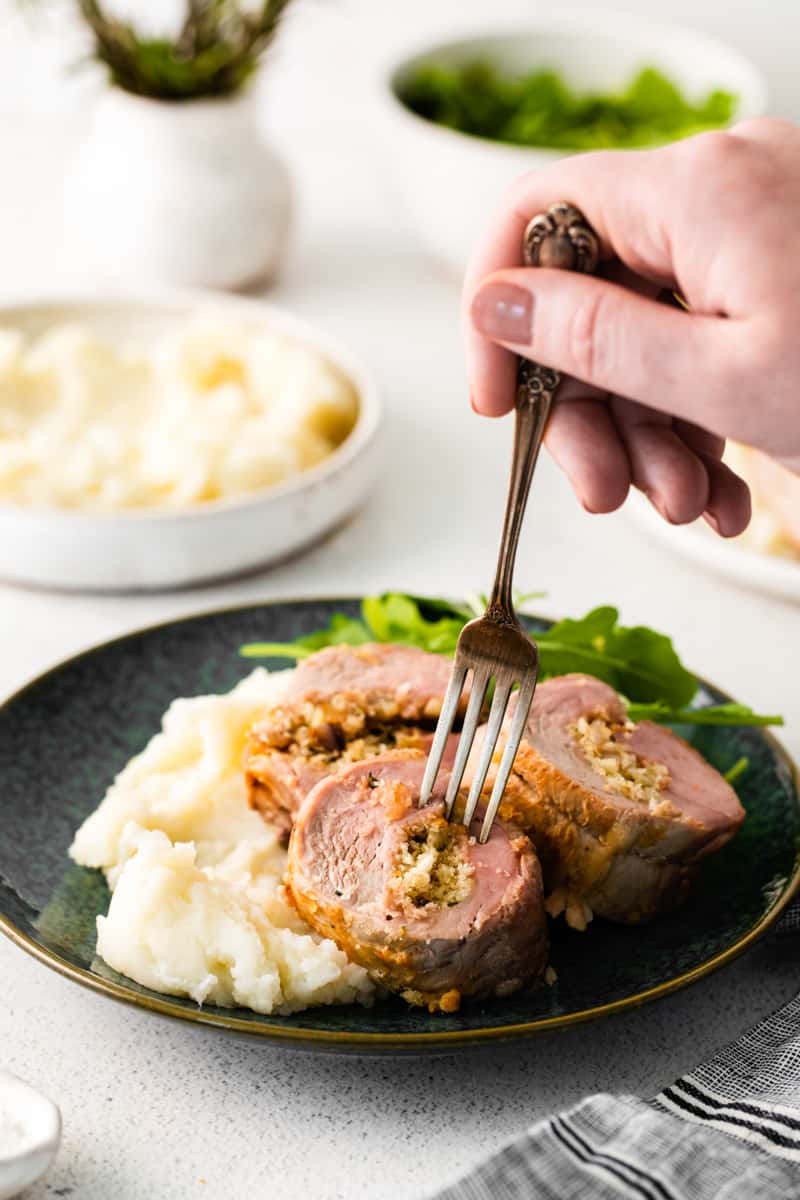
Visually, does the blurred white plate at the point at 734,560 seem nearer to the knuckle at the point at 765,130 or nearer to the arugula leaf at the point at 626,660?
the arugula leaf at the point at 626,660

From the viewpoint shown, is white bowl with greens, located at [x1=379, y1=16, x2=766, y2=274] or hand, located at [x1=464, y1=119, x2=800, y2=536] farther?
white bowl with greens, located at [x1=379, y1=16, x2=766, y2=274]

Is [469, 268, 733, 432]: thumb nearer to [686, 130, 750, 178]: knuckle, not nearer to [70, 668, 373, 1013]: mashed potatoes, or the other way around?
[686, 130, 750, 178]: knuckle

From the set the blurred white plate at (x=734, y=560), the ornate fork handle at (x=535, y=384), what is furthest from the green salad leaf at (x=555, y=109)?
the ornate fork handle at (x=535, y=384)

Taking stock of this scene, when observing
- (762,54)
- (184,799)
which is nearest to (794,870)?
(184,799)


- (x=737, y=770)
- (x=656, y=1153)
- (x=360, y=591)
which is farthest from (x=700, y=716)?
(x=360, y=591)

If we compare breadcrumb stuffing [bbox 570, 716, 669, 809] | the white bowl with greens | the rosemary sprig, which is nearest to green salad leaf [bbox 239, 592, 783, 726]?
breadcrumb stuffing [bbox 570, 716, 669, 809]

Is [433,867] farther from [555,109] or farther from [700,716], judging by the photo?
[555,109]

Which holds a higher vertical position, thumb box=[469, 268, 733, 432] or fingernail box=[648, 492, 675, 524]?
thumb box=[469, 268, 733, 432]

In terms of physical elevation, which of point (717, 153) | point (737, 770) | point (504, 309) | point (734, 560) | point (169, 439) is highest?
point (717, 153)
